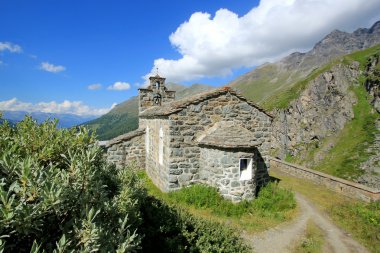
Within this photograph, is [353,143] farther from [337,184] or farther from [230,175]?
[230,175]

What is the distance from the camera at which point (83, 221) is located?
2938 millimetres

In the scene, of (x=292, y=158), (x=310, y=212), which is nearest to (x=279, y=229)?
(x=310, y=212)

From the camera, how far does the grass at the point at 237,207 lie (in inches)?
431

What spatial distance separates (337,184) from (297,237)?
25.9ft

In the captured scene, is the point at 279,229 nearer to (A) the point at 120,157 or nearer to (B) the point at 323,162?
(A) the point at 120,157

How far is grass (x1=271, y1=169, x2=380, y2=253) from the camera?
1019 centimetres

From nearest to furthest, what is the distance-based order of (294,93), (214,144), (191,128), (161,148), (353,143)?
(214,144)
(191,128)
(161,148)
(353,143)
(294,93)

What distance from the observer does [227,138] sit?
40.0 ft

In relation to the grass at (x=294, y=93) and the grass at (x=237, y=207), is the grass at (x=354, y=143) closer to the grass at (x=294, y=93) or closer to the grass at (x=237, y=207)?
the grass at (x=294, y=93)

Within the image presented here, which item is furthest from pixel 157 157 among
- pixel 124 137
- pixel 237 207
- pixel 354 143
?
pixel 354 143

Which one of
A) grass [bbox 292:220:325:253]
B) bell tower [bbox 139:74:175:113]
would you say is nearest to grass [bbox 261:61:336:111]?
bell tower [bbox 139:74:175:113]

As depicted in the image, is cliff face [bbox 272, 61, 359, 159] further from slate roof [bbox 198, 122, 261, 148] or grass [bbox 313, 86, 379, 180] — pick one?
slate roof [bbox 198, 122, 261, 148]

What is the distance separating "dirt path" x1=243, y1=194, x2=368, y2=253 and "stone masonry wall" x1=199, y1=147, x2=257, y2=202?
7.23 ft

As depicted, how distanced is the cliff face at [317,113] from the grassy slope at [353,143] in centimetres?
131
